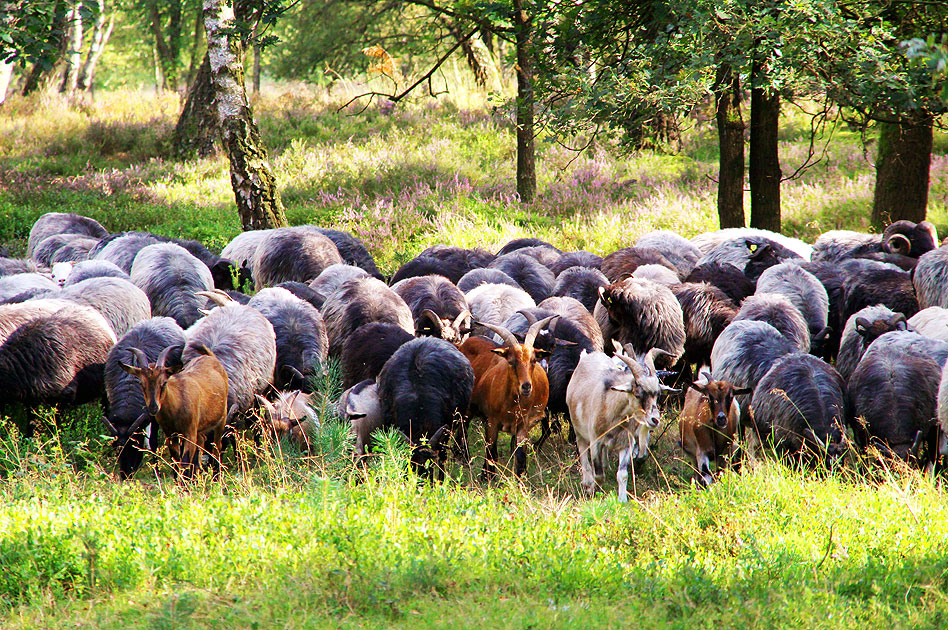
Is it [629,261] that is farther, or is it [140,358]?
[629,261]

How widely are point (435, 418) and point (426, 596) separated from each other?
8.31 feet

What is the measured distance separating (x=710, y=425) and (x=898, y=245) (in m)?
6.42

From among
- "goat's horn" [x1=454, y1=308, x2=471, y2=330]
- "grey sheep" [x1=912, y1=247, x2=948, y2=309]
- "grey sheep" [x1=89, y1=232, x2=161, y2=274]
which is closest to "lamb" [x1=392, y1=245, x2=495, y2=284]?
"goat's horn" [x1=454, y1=308, x2=471, y2=330]

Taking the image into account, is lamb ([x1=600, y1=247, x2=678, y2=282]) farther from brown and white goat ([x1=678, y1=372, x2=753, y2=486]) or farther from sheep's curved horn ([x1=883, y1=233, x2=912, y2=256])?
brown and white goat ([x1=678, y1=372, x2=753, y2=486])

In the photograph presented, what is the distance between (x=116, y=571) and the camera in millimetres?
4590

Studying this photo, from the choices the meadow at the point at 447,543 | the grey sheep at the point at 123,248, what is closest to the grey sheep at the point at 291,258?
the grey sheep at the point at 123,248

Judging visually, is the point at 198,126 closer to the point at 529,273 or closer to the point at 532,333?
the point at 529,273

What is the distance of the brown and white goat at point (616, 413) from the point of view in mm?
6410

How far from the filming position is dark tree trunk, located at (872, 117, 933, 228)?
44.5 ft

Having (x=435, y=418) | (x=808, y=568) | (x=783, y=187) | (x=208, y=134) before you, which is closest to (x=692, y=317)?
(x=435, y=418)

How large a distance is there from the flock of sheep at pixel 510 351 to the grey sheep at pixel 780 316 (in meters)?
0.02

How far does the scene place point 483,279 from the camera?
408 inches

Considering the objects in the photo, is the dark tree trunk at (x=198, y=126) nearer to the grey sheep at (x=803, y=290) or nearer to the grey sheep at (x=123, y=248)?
the grey sheep at (x=123, y=248)

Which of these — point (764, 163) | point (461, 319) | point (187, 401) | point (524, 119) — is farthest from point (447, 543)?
point (524, 119)
